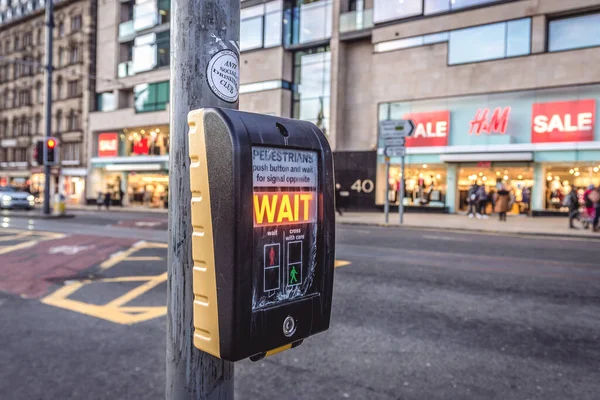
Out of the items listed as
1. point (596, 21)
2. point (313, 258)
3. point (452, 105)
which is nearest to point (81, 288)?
point (313, 258)

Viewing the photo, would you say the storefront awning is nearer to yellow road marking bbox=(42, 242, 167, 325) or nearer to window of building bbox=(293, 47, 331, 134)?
window of building bbox=(293, 47, 331, 134)

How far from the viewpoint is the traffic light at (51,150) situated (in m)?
20.2

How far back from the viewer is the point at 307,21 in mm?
29969

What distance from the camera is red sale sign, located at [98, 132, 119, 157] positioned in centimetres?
3934

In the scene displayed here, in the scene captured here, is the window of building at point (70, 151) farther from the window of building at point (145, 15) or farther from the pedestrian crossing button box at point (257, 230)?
the pedestrian crossing button box at point (257, 230)

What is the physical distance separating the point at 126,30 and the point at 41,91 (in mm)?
13462

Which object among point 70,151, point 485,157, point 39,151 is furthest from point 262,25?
point 70,151

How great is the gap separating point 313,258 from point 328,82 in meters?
28.9

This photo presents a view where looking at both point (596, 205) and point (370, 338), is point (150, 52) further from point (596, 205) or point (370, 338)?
point (370, 338)

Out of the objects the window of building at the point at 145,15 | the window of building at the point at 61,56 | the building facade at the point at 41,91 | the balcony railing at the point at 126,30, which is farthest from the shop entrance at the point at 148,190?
the window of building at the point at 61,56

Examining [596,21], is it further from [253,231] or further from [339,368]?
[253,231]

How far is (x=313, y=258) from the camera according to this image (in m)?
1.65

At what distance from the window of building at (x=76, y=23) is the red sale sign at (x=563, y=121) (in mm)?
37670

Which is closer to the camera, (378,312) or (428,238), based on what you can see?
(378,312)
